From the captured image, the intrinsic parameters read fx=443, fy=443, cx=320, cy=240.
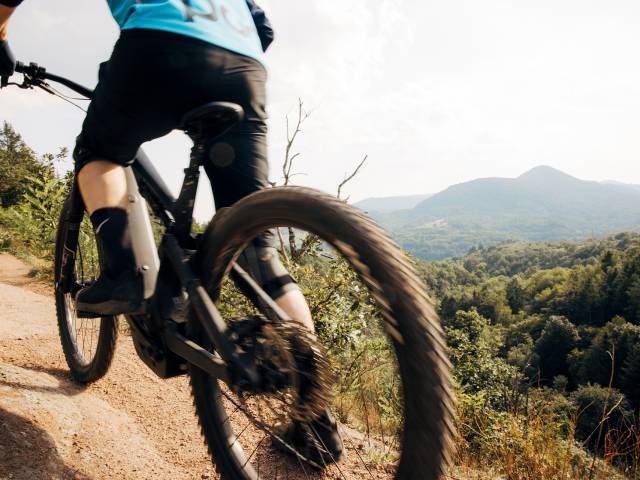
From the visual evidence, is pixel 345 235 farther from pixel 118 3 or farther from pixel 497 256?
pixel 497 256

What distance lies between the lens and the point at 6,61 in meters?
2.06

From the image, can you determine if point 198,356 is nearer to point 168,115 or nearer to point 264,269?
point 264,269

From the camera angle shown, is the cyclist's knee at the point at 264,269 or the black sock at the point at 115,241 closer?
the cyclist's knee at the point at 264,269

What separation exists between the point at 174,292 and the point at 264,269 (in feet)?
1.21

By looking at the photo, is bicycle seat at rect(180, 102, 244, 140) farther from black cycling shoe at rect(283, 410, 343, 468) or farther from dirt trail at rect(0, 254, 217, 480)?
dirt trail at rect(0, 254, 217, 480)

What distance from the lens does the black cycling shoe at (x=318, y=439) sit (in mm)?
1408

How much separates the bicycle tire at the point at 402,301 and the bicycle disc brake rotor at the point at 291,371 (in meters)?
0.30

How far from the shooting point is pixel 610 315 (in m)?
61.2

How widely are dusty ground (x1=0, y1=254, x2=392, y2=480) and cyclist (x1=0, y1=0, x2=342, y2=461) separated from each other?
59 centimetres

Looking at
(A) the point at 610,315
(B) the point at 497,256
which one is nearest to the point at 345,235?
(A) the point at 610,315

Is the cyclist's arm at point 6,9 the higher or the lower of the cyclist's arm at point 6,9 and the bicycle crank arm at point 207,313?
the higher

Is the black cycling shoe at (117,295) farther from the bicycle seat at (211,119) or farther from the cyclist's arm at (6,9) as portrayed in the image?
the cyclist's arm at (6,9)

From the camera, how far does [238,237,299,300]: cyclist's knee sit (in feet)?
5.15

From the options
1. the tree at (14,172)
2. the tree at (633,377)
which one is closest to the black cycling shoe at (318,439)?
the tree at (14,172)
